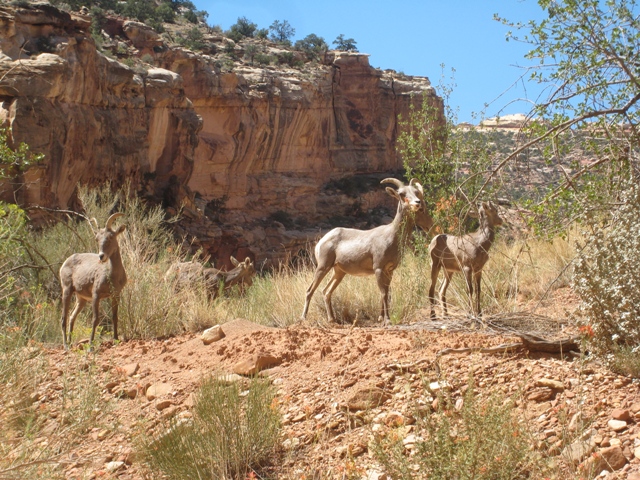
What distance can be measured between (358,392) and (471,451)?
148 cm

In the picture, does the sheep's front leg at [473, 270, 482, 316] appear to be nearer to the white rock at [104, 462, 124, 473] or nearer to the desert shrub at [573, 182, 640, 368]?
the desert shrub at [573, 182, 640, 368]

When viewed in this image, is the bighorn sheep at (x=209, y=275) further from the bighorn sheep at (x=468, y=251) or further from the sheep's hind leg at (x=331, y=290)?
the bighorn sheep at (x=468, y=251)

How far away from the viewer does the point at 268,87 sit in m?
52.2

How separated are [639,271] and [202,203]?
4247cm

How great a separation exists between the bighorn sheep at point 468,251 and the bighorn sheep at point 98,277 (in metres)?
3.97

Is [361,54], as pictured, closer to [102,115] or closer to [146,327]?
[102,115]

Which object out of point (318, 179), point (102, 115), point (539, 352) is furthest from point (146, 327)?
point (318, 179)

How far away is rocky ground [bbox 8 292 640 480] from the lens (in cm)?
412

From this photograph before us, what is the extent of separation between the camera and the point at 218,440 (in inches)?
175

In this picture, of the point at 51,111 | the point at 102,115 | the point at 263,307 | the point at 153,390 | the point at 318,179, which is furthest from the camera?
the point at 318,179

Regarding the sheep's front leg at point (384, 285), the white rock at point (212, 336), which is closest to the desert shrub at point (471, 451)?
the white rock at point (212, 336)

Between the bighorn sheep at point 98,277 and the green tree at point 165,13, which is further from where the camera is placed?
the green tree at point 165,13

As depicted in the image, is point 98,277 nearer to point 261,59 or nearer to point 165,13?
point 261,59

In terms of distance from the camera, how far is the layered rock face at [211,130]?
91.7 ft
